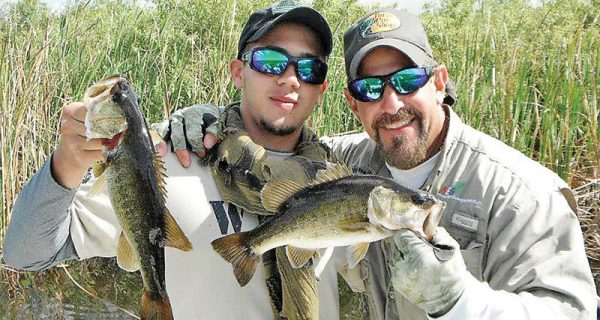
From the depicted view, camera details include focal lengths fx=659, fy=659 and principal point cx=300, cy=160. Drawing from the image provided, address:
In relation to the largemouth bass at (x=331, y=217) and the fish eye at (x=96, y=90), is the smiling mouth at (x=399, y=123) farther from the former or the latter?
the fish eye at (x=96, y=90)

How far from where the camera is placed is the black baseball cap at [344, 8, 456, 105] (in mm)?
3148

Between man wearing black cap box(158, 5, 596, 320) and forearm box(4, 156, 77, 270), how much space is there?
1.32 meters

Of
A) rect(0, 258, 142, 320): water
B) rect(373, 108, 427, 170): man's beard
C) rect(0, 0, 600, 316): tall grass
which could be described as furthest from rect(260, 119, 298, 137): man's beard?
rect(0, 258, 142, 320): water

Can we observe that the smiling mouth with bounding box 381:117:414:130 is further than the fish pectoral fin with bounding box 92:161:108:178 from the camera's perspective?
→ Yes

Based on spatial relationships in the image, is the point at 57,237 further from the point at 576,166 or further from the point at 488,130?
the point at 576,166

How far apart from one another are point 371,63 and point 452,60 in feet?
10.4

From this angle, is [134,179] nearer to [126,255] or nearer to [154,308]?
[126,255]

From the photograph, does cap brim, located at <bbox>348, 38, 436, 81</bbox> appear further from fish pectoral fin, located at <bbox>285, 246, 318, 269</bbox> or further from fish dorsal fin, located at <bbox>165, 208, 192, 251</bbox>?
fish dorsal fin, located at <bbox>165, 208, 192, 251</bbox>

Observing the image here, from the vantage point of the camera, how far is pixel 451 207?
2.93 m

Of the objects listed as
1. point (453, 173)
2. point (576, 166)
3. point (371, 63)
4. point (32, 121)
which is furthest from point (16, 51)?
point (576, 166)

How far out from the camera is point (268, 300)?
293cm

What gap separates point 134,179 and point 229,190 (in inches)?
Result: 29.1

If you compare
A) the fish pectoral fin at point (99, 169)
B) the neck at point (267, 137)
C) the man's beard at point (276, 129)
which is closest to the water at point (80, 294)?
the neck at point (267, 137)

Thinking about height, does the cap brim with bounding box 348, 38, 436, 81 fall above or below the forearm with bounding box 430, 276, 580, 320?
above
